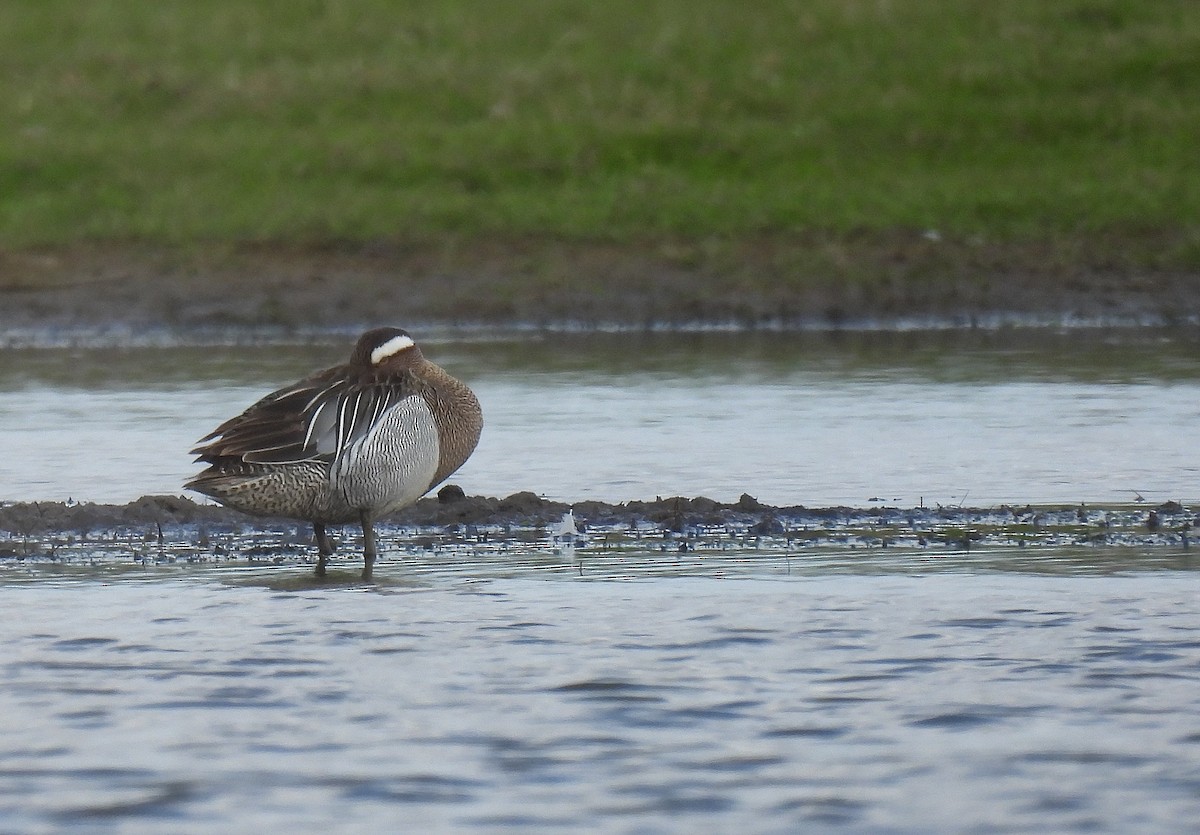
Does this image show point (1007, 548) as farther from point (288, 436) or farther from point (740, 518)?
point (288, 436)

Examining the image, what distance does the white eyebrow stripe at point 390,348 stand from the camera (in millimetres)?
8453

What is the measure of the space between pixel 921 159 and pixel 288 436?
543 inches

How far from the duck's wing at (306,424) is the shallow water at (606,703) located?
620 mm

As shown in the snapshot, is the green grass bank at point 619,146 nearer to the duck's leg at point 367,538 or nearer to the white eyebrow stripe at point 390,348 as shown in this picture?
the white eyebrow stripe at point 390,348

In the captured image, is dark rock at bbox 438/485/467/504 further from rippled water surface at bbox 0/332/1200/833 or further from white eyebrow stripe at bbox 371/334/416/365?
white eyebrow stripe at bbox 371/334/416/365

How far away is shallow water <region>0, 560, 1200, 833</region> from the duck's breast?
488 mm

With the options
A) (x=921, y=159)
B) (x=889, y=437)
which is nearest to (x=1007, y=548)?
(x=889, y=437)

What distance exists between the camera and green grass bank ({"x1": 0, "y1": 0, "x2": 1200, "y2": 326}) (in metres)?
19.0

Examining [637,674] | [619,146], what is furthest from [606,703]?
[619,146]

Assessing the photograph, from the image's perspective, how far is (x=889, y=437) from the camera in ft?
37.4

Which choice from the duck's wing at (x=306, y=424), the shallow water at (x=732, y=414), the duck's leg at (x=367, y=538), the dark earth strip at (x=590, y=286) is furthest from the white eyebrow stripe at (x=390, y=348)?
the dark earth strip at (x=590, y=286)

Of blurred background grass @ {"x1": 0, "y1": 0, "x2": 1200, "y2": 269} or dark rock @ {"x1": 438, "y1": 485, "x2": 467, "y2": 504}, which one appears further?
blurred background grass @ {"x1": 0, "y1": 0, "x2": 1200, "y2": 269}

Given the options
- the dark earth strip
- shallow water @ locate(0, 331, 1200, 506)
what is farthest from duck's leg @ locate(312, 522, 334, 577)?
the dark earth strip

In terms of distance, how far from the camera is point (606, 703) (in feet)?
18.7
